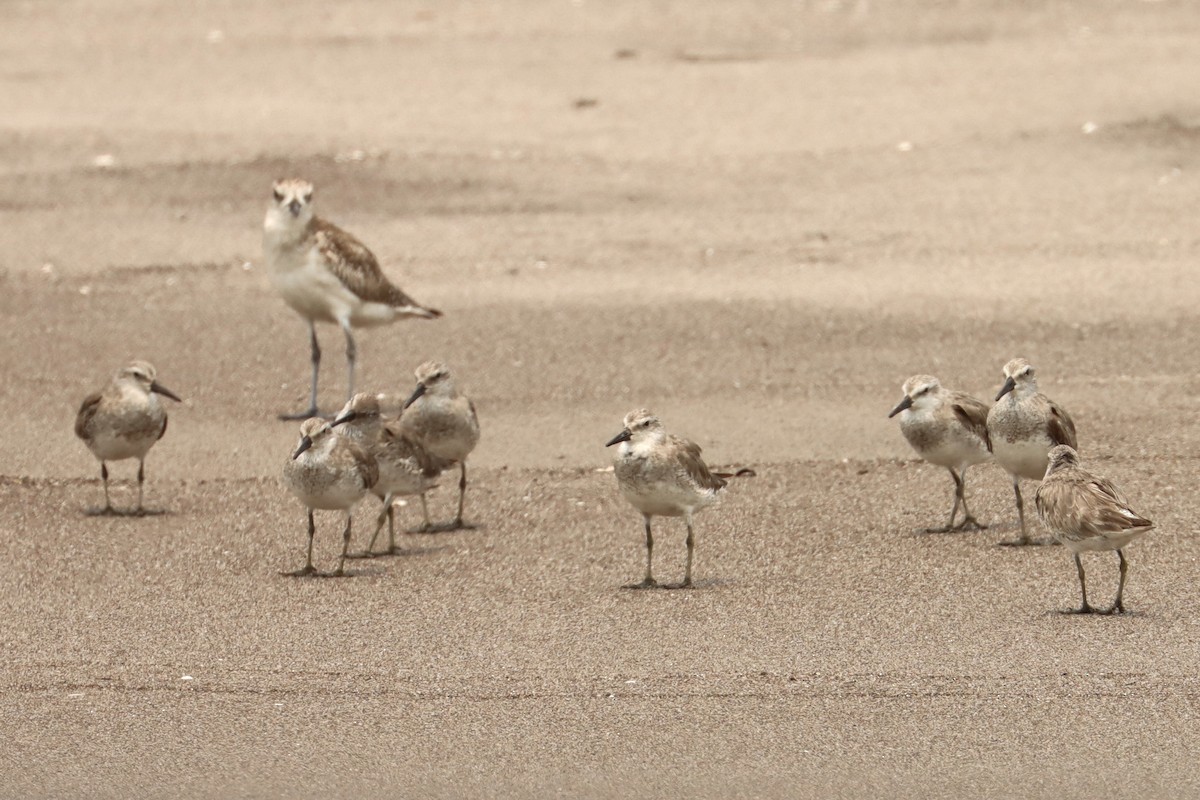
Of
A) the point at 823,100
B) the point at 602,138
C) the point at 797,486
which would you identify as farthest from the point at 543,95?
the point at 797,486

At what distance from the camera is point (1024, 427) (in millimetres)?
10938

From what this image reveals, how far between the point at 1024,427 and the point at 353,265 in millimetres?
6046

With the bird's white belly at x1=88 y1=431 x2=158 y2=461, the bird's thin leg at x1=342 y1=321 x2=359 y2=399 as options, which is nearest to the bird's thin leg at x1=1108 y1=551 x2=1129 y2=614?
the bird's white belly at x1=88 y1=431 x2=158 y2=461

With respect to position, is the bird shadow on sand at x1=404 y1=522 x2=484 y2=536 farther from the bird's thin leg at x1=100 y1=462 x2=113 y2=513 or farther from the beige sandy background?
the bird's thin leg at x1=100 y1=462 x2=113 y2=513

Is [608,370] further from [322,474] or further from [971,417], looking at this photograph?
[322,474]

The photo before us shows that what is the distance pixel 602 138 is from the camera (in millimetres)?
20938

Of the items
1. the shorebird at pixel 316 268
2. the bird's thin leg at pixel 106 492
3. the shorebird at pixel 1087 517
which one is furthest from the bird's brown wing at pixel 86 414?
the shorebird at pixel 1087 517

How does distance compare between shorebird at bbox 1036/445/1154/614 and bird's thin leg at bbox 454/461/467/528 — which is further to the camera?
bird's thin leg at bbox 454/461/467/528

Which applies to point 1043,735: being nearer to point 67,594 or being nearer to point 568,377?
point 67,594

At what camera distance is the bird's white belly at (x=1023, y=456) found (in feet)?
35.9

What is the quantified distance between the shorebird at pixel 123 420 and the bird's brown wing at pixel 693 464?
3308 mm

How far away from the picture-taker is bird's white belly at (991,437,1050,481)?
10.9 meters

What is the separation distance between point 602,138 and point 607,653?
12.3 metres

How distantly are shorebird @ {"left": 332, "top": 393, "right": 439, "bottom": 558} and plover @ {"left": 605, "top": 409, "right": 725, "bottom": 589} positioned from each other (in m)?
1.46
